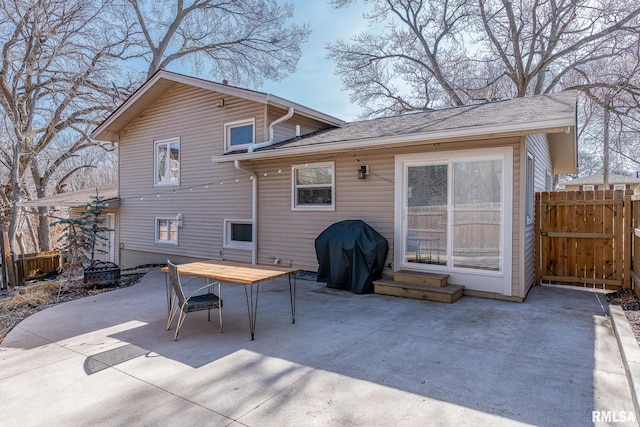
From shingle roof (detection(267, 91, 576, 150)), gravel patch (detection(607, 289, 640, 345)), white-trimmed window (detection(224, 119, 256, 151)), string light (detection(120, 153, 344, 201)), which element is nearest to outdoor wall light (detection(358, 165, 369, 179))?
string light (detection(120, 153, 344, 201))

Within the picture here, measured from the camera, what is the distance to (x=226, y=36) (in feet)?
59.0

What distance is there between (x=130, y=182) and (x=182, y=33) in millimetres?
10008

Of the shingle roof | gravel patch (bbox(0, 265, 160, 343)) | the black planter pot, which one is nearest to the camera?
the shingle roof

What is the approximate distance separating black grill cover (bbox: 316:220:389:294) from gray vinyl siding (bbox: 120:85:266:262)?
2.76 m

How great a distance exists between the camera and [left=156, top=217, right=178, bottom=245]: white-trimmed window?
34.8 ft

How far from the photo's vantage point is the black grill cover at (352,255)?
629cm

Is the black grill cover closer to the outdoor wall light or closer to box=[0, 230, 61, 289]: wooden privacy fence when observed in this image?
the outdoor wall light

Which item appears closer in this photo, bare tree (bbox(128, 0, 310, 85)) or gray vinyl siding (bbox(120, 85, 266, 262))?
gray vinyl siding (bbox(120, 85, 266, 262))

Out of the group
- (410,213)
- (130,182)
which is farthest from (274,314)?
(130,182)

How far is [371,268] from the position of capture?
249 inches

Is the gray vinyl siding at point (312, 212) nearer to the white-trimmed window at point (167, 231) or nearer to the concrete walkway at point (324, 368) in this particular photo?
the concrete walkway at point (324, 368)

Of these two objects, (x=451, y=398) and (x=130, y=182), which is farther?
(x=130, y=182)

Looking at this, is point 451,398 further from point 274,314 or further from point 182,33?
point 182,33

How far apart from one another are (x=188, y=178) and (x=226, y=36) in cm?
1103
